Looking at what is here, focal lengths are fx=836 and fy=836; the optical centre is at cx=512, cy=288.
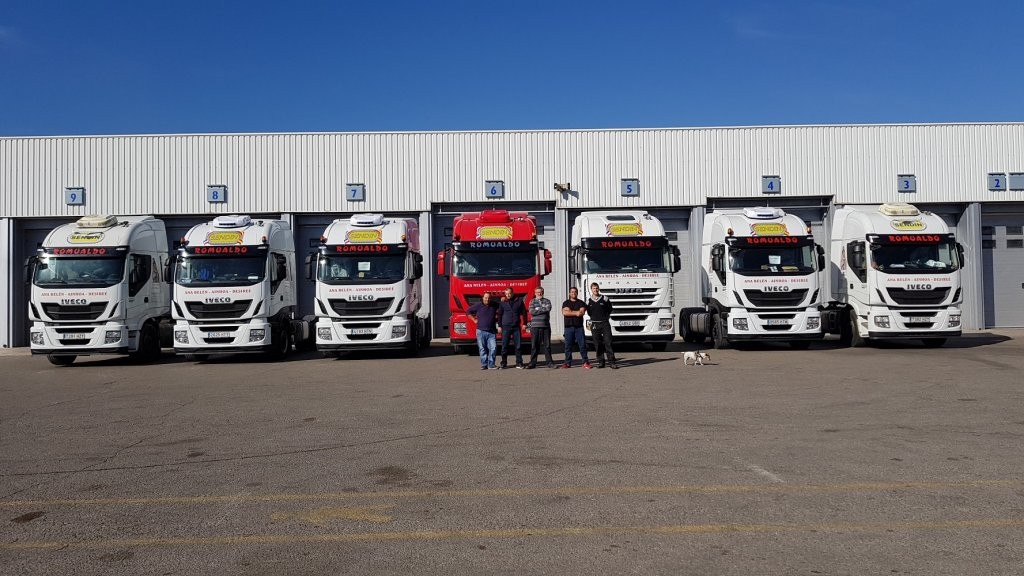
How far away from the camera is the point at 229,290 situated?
1809cm

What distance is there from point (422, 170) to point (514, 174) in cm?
296

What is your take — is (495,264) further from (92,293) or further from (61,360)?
(61,360)

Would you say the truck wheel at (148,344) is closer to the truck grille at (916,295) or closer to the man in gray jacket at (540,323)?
the man in gray jacket at (540,323)

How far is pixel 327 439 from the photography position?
27.0 ft

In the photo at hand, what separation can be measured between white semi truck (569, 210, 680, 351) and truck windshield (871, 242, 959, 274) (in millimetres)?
4648

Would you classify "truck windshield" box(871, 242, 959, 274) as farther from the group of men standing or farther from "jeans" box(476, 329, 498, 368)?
"jeans" box(476, 329, 498, 368)

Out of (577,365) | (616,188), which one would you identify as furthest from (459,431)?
(616,188)

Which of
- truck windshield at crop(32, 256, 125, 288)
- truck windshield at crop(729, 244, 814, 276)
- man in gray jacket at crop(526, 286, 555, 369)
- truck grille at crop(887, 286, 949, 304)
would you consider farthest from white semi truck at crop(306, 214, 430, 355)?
truck grille at crop(887, 286, 949, 304)

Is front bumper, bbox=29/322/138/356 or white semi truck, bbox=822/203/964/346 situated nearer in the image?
front bumper, bbox=29/322/138/356

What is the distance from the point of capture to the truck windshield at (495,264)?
60.3 feet

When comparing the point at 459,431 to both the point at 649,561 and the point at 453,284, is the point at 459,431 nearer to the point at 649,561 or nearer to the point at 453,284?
the point at 649,561

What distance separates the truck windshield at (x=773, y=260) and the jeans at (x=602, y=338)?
458 centimetres

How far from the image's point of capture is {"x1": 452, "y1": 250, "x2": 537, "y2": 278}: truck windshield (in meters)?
18.4

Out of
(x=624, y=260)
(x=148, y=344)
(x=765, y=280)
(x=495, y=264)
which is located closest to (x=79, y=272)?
(x=148, y=344)
